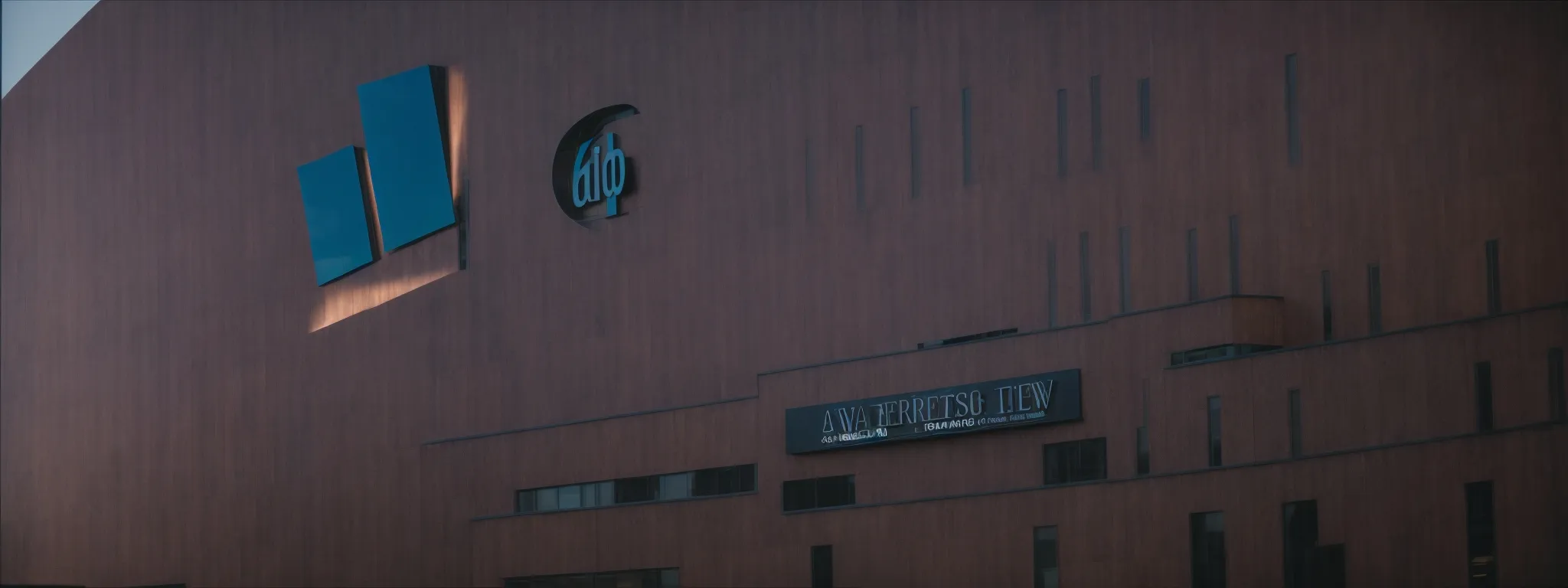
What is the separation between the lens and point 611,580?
129 ft

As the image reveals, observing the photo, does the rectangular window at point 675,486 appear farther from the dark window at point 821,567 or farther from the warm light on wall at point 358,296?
the warm light on wall at point 358,296

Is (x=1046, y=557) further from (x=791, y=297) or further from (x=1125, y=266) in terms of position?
(x=791, y=297)

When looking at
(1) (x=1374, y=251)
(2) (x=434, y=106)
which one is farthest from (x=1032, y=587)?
(2) (x=434, y=106)

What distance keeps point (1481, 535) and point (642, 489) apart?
18.6 m

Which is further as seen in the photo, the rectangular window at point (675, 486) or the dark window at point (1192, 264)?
the rectangular window at point (675, 486)

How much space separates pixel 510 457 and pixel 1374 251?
67.8ft

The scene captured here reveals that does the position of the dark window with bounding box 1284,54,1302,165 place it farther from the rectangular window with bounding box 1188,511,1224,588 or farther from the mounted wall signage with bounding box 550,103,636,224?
the mounted wall signage with bounding box 550,103,636,224

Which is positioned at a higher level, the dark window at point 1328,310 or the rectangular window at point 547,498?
the dark window at point 1328,310

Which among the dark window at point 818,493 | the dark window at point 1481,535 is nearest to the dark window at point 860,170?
the dark window at point 818,493

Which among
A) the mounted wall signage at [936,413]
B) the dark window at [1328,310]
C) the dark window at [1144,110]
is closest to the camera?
the dark window at [1328,310]

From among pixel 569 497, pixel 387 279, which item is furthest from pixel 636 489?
pixel 387 279

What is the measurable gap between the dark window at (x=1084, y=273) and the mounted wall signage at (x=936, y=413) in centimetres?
149

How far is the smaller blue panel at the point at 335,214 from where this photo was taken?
48219 millimetres

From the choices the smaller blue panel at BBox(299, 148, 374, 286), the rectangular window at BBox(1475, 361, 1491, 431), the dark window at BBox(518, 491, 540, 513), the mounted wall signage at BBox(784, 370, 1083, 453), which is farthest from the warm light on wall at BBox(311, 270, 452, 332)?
the rectangular window at BBox(1475, 361, 1491, 431)
